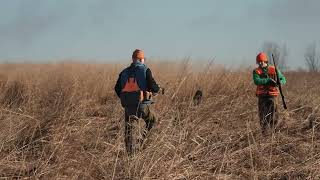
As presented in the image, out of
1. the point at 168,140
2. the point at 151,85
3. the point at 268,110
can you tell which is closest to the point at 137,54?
the point at 151,85

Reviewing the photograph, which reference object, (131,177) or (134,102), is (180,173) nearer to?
(131,177)

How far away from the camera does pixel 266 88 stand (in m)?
7.07

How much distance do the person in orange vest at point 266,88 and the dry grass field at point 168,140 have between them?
28 cm

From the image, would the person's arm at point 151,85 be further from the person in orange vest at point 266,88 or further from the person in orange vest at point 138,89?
the person in orange vest at point 266,88

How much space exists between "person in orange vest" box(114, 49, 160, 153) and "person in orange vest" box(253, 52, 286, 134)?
66.9 inches

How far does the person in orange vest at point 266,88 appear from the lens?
696 centimetres

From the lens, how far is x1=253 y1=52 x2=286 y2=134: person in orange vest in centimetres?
696

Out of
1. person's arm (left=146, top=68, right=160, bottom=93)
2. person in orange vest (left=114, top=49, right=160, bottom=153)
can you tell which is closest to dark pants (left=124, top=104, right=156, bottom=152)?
person in orange vest (left=114, top=49, right=160, bottom=153)

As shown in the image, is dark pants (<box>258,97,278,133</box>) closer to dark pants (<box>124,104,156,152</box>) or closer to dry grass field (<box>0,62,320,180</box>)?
dry grass field (<box>0,62,320,180</box>)

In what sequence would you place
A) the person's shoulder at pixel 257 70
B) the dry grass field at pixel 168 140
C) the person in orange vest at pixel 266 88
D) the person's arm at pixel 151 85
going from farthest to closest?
1. the person's shoulder at pixel 257 70
2. the person in orange vest at pixel 266 88
3. the person's arm at pixel 151 85
4. the dry grass field at pixel 168 140

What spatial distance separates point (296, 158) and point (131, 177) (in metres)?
2.23

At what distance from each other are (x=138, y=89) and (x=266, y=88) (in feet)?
6.70

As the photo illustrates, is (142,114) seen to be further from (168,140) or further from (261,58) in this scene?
(261,58)

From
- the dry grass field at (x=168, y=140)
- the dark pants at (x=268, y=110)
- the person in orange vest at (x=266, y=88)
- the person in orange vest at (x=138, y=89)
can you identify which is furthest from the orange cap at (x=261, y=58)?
the person in orange vest at (x=138, y=89)
